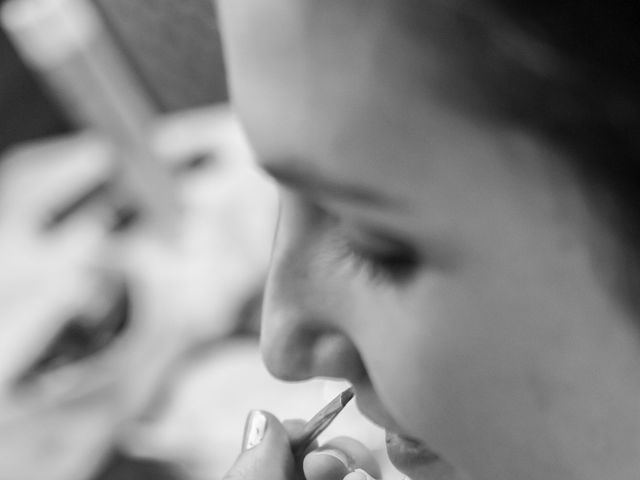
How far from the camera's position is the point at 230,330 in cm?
109

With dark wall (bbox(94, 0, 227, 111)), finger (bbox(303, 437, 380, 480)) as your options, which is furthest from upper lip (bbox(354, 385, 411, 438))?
dark wall (bbox(94, 0, 227, 111))

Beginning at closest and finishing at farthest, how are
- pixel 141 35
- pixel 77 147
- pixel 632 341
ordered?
pixel 632 341 < pixel 141 35 < pixel 77 147

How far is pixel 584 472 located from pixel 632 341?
0.06 meters

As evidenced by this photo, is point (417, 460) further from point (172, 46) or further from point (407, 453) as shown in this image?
point (172, 46)

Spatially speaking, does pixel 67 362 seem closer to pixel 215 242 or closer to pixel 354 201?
pixel 215 242

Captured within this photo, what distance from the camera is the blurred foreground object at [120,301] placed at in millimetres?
1094

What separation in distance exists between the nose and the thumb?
145 millimetres

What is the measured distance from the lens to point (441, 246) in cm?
36

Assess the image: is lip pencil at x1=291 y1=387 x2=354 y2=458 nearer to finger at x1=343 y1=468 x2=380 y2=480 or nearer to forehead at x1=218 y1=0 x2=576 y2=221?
finger at x1=343 y1=468 x2=380 y2=480

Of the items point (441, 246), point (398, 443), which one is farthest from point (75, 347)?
point (441, 246)

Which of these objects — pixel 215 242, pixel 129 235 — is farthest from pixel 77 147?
pixel 215 242

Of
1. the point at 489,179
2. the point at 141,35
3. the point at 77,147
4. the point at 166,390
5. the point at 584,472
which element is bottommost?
the point at 166,390

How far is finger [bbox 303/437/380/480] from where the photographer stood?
542 mm

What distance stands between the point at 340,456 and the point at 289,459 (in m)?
0.04
